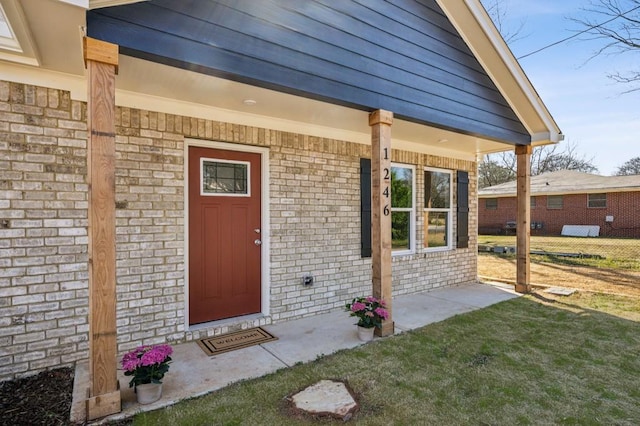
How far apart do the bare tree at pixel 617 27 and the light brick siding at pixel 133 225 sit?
8312mm

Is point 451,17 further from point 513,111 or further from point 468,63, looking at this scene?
point 513,111

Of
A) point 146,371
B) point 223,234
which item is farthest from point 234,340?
point 146,371

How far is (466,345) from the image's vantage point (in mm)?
3609

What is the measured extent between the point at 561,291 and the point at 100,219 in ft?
22.4

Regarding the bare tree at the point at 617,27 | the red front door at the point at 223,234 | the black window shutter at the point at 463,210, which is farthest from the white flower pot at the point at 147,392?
the bare tree at the point at 617,27

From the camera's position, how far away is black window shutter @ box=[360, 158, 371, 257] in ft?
16.8

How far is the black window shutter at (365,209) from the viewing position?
511 cm

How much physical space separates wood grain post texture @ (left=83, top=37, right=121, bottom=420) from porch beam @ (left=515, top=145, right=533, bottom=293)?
597cm

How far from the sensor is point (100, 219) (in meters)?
2.21

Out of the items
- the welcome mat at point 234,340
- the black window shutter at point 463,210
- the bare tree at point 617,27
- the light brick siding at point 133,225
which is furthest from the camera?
the bare tree at point 617,27

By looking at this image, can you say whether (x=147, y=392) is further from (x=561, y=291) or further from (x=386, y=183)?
(x=561, y=291)

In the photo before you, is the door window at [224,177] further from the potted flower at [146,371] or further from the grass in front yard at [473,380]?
the grass in front yard at [473,380]

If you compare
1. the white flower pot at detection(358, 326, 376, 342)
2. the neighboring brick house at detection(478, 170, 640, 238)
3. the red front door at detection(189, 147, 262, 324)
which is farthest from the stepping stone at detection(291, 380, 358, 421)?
the neighboring brick house at detection(478, 170, 640, 238)

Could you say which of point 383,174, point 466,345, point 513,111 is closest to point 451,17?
point 513,111
